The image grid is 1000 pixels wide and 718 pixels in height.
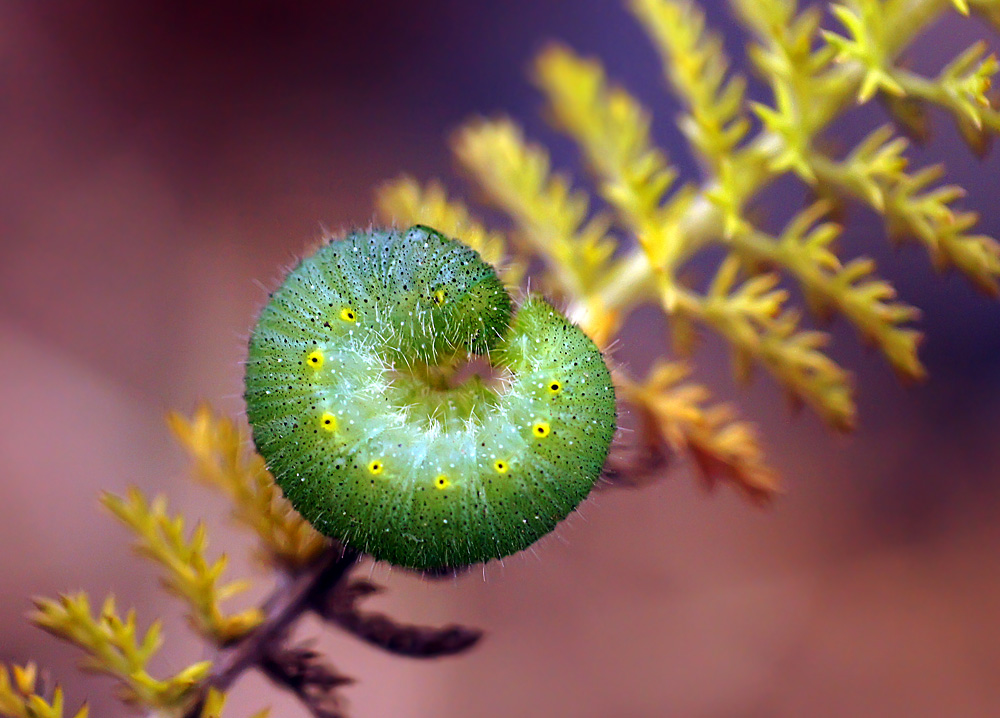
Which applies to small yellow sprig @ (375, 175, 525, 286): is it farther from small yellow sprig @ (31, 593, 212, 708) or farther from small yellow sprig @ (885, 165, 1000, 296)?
small yellow sprig @ (31, 593, 212, 708)

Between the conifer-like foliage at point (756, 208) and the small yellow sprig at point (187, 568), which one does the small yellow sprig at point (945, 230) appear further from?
the small yellow sprig at point (187, 568)

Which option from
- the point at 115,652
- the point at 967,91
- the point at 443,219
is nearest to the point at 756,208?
the point at 967,91

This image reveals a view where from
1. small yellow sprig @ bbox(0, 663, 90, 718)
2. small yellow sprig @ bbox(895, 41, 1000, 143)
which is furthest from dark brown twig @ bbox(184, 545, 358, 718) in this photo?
small yellow sprig @ bbox(895, 41, 1000, 143)

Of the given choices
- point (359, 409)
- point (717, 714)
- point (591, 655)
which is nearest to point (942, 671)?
point (717, 714)

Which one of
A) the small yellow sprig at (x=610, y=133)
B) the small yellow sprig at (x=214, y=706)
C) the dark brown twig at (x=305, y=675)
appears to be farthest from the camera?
the small yellow sprig at (x=610, y=133)

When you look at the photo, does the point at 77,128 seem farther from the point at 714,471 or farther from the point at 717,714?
the point at 717,714

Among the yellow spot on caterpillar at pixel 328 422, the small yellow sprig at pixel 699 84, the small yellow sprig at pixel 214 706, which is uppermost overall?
the small yellow sprig at pixel 699 84

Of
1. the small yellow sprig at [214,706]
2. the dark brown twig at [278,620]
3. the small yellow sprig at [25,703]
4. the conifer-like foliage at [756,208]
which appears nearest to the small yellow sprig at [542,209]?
the conifer-like foliage at [756,208]
